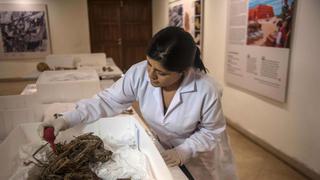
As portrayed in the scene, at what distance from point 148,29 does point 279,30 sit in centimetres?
428

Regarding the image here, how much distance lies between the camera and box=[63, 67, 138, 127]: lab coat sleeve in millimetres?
1179

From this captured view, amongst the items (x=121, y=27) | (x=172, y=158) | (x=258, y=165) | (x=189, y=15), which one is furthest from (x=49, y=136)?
(x=121, y=27)

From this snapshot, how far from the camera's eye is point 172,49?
97 centimetres

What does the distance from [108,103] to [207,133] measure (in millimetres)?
454

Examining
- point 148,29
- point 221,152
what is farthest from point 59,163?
point 148,29

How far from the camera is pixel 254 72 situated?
274 cm

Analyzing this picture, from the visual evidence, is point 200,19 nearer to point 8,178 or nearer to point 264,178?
point 264,178

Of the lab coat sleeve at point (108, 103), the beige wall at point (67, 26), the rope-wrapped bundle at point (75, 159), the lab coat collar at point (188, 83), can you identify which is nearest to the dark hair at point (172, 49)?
the lab coat collar at point (188, 83)

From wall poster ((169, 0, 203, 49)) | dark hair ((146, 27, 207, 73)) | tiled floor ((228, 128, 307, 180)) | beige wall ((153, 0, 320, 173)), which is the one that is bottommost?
tiled floor ((228, 128, 307, 180))

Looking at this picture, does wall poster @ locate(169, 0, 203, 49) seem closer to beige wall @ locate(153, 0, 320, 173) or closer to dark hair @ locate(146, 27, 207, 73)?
beige wall @ locate(153, 0, 320, 173)

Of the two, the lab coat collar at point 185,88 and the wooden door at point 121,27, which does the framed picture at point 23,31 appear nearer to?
the wooden door at point 121,27

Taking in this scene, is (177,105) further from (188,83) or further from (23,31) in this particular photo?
(23,31)

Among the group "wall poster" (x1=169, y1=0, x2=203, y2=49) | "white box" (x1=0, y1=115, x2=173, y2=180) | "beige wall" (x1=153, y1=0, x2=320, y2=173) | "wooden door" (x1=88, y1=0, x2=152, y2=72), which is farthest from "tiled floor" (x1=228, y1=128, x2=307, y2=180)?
"wooden door" (x1=88, y1=0, x2=152, y2=72)

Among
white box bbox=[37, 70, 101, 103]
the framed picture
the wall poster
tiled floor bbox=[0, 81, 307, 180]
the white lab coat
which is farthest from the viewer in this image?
the framed picture
